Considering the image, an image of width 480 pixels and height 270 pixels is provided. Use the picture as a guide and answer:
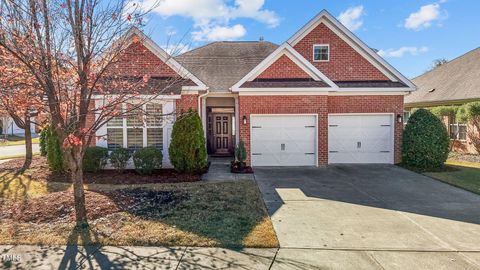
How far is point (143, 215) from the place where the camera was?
6633 millimetres

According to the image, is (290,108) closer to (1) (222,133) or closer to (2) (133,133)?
(1) (222,133)

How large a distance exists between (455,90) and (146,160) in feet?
60.6

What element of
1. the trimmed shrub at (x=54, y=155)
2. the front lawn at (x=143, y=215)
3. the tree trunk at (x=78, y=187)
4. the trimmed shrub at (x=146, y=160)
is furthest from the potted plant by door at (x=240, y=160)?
the tree trunk at (x=78, y=187)

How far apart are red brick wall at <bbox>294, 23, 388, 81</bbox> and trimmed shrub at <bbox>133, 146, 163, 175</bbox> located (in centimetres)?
805

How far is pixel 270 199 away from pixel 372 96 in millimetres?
7948

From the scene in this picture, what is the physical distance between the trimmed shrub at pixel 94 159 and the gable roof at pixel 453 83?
60.8 feet

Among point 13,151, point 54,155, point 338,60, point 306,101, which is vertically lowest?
point 13,151

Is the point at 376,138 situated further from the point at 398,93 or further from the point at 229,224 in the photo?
the point at 229,224

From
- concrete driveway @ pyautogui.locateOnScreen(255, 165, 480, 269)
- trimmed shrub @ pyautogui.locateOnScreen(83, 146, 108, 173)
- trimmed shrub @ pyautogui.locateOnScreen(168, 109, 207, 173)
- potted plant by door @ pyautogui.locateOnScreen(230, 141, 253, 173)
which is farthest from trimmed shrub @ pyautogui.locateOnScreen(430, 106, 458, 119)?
trimmed shrub @ pyautogui.locateOnScreen(83, 146, 108, 173)

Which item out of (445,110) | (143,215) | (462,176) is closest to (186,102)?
(143,215)

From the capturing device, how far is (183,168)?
11219mm

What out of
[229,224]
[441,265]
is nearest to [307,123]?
[229,224]

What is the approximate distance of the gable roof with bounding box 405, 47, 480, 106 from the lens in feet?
58.0

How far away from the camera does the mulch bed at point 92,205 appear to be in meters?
6.63
